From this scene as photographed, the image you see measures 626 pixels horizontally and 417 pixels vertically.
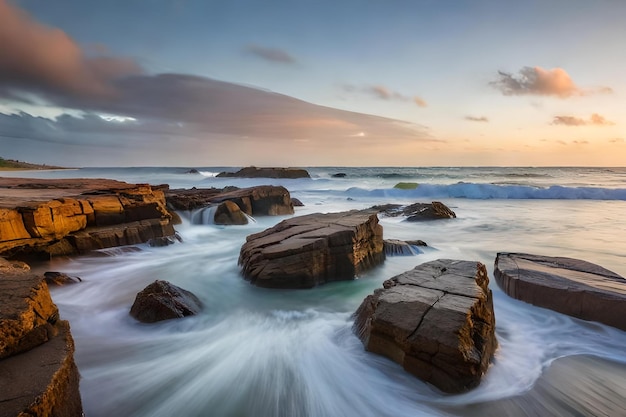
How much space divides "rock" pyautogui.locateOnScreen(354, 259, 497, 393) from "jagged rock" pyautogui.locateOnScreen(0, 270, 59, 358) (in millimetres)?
2675

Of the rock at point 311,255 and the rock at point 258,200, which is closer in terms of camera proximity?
the rock at point 311,255

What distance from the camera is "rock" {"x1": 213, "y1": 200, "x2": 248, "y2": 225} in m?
11.9

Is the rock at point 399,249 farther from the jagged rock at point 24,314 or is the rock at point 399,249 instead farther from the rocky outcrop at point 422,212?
the jagged rock at point 24,314

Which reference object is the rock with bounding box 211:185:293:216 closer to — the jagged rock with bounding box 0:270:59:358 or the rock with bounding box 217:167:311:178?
the jagged rock with bounding box 0:270:59:358

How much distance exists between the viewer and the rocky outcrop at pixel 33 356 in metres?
1.73

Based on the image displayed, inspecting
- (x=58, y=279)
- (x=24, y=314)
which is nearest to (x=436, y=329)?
(x=24, y=314)

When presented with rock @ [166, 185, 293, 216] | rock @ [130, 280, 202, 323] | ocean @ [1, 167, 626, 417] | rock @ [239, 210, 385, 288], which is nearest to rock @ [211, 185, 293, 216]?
rock @ [166, 185, 293, 216]

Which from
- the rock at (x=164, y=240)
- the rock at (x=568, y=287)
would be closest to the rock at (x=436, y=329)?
the rock at (x=568, y=287)

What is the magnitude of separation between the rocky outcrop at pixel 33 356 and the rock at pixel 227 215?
919cm

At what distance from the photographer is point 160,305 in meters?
4.57

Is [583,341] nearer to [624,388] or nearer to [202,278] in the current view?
[624,388]

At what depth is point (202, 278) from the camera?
261 inches

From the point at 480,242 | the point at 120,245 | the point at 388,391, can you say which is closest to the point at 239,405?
the point at 388,391

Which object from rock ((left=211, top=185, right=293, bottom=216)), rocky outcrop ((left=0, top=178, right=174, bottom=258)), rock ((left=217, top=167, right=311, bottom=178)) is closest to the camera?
rocky outcrop ((left=0, top=178, right=174, bottom=258))
